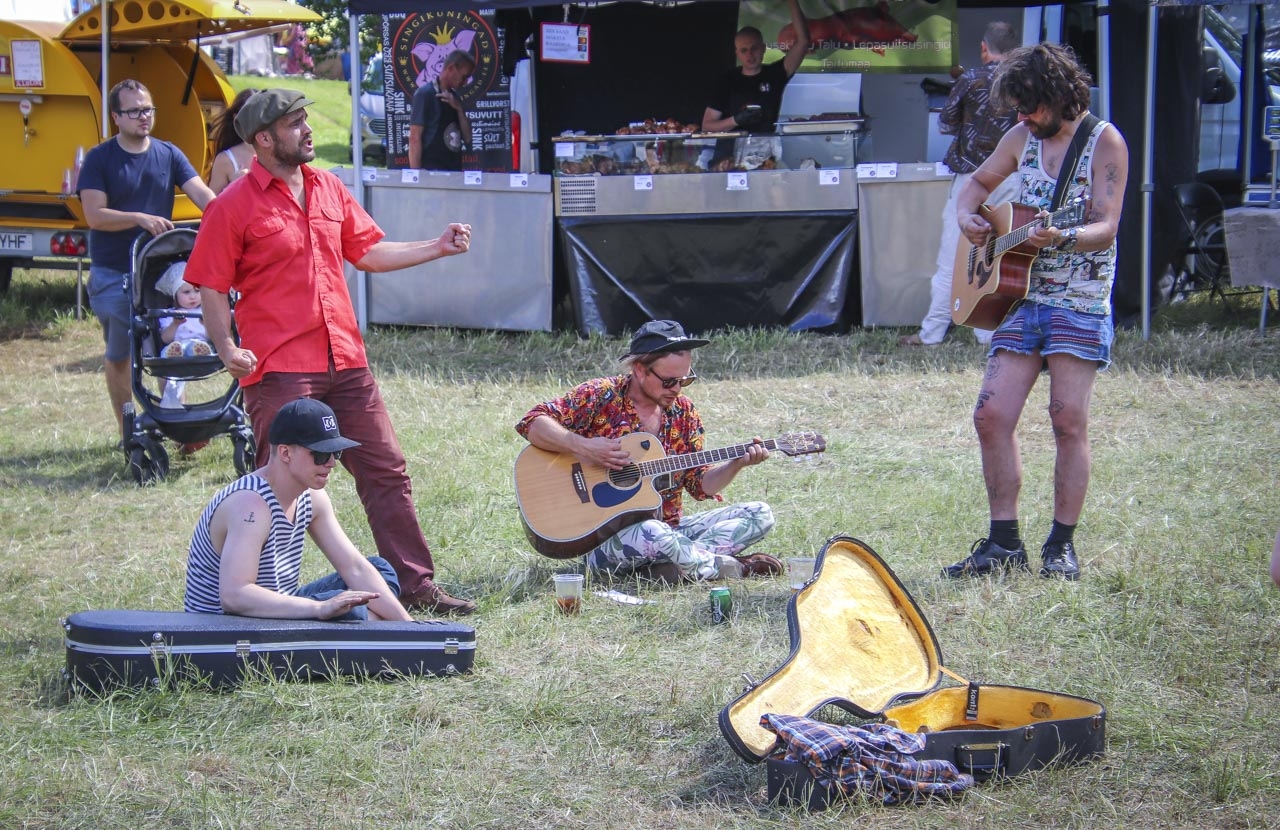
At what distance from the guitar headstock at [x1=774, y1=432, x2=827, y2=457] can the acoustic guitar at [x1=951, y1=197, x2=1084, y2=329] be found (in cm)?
73

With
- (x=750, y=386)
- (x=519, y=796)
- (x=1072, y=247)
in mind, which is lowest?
(x=519, y=796)

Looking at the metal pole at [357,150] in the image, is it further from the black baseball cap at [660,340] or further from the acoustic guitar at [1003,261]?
the acoustic guitar at [1003,261]

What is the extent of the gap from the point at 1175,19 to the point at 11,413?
845 centimetres

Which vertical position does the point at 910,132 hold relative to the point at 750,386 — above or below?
above

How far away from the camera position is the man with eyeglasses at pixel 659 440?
4.93 m

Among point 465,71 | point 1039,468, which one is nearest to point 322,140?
point 465,71

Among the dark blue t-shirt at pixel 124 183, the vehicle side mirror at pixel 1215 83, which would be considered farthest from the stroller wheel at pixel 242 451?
the vehicle side mirror at pixel 1215 83

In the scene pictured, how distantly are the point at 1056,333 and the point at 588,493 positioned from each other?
5.94 ft

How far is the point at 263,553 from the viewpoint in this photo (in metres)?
3.95

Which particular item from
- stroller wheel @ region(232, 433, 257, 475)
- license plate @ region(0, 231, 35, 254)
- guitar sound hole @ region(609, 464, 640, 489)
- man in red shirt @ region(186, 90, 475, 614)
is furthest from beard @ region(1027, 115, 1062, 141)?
license plate @ region(0, 231, 35, 254)

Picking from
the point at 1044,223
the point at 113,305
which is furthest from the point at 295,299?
the point at 113,305

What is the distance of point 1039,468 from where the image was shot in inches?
257

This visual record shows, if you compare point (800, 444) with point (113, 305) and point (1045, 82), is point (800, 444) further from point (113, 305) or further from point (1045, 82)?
point (113, 305)

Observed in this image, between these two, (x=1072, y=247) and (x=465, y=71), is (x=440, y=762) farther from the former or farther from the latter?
(x=465, y=71)
